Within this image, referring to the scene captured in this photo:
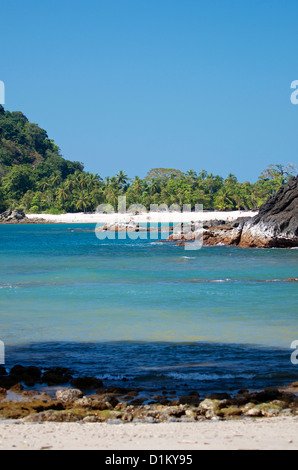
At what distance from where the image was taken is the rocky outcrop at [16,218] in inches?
5256

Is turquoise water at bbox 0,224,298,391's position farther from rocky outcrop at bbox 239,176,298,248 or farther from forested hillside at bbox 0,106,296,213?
forested hillside at bbox 0,106,296,213

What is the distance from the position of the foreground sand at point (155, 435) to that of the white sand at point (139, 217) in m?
91.7

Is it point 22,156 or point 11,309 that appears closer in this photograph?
point 11,309

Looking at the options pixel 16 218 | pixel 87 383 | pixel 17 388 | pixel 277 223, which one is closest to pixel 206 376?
pixel 87 383

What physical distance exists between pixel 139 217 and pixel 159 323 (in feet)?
319

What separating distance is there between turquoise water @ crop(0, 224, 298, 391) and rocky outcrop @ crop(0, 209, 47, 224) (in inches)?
4131

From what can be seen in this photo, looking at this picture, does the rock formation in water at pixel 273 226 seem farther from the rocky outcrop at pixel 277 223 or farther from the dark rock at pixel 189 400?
the dark rock at pixel 189 400

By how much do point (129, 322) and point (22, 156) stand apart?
17807 centimetres

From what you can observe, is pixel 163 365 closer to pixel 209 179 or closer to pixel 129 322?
pixel 129 322

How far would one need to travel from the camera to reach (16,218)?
136m

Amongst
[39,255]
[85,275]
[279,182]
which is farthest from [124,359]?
[279,182]

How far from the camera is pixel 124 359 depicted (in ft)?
37.3

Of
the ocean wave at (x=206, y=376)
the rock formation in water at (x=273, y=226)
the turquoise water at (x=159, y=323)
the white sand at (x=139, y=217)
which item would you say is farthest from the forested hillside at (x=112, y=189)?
the ocean wave at (x=206, y=376)

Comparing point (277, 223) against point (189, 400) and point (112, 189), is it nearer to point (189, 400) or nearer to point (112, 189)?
point (189, 400)
